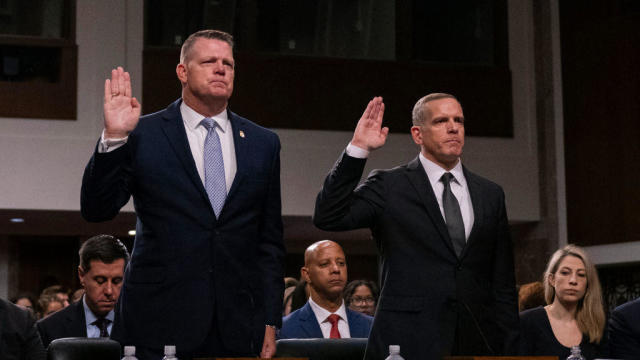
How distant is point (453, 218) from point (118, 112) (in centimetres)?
99

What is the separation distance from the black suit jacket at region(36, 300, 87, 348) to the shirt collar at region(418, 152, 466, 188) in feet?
5.87

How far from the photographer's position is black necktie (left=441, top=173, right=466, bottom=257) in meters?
2.81

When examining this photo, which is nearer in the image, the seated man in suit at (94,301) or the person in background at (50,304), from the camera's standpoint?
the seated man in suit at (94,301)

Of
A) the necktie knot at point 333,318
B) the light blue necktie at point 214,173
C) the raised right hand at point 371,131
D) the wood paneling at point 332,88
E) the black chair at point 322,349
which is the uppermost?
the wood paneling at point 332,88

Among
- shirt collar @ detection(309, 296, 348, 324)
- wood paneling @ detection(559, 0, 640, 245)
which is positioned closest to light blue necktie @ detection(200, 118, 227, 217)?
shirt collar @ detection(309, 296, 348, 324)

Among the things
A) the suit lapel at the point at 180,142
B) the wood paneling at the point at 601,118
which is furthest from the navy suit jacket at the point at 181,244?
the wood paneling at the point at 601,118

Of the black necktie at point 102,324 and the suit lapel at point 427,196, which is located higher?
the suit lapel at point 427,196

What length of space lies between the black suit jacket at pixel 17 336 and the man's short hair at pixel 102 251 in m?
0.77

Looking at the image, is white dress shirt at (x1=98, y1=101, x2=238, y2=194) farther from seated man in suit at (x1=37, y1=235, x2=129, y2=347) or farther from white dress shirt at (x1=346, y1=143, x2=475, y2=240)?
seated man in suit at (x1=37, y1=235, x2=129, y2=347)

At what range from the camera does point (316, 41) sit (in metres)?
9.27

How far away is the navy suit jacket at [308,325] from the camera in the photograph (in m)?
4.85

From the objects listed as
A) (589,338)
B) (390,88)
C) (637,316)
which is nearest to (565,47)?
(390,88)

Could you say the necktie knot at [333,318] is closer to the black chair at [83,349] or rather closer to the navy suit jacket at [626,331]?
the navy suit jacket at [626,331]

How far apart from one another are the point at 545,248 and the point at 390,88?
6.99 feet
